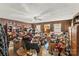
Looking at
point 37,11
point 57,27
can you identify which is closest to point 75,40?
point 57,27

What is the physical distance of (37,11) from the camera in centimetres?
211

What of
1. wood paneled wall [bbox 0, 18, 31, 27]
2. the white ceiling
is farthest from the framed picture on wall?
wood paneled wall [bbox 0, 18, 31, 27]

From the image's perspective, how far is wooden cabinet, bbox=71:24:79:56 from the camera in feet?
6.84

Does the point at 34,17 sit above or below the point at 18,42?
above

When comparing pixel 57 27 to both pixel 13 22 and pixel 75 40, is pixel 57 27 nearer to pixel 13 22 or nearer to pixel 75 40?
pixel 75 40

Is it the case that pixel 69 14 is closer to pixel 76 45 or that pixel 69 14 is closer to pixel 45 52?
pixel 76 45

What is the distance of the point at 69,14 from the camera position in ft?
6.91

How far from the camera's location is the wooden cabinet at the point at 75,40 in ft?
6.84

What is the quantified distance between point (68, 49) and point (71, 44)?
0.07 metres

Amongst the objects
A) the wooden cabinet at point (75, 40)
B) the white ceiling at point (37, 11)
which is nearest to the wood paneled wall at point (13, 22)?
the white ceiling at point (37, 11)

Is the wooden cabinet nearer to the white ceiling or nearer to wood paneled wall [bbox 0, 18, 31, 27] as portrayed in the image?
the white ceiling

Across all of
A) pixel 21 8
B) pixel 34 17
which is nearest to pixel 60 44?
pixel 34 17

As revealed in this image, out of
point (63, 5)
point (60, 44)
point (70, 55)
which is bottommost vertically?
point (70, 55)

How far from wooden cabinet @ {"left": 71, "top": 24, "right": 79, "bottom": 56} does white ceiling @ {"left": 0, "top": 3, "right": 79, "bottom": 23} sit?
0.57 ft
